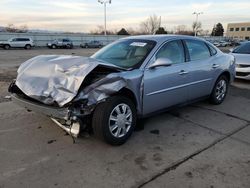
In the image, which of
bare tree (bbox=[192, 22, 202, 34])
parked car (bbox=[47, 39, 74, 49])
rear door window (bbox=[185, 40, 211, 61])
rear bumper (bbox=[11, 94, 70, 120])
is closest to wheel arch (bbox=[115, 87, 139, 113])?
rear bumper (bbox=[11, 94, 70, 120])

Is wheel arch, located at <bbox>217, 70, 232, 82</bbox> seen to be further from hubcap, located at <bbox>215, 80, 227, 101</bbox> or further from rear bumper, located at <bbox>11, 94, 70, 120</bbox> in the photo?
rear bumper, located at <bbox>11, 94, 70, 120</bbox>

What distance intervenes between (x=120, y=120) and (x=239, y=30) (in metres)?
115

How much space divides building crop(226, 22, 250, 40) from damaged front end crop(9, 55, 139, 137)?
108847 millimetres

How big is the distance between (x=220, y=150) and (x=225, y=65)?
2.76 meters

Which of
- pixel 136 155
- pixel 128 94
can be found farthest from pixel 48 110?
pixel 136 155

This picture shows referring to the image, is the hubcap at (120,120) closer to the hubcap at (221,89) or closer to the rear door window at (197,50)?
the rear door window at (197,50)

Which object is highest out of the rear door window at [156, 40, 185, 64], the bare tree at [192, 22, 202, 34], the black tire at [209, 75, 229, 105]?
the bare tree at [192, 22, 202, 34]

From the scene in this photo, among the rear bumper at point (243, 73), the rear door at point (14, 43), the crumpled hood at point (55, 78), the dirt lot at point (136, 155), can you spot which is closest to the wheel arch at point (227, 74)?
the dirt lot at point (136, 155)

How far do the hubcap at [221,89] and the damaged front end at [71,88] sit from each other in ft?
9.92

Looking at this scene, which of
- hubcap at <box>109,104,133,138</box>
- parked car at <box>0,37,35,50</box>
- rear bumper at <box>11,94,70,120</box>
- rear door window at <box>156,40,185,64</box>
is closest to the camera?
rear bumper at <box>11,94,70,120</box>

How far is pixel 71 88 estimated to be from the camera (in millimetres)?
3268

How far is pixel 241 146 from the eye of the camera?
12.3ft

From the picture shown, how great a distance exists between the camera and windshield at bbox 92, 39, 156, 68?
407 centimetres

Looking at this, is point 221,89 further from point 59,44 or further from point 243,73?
point 59,44
